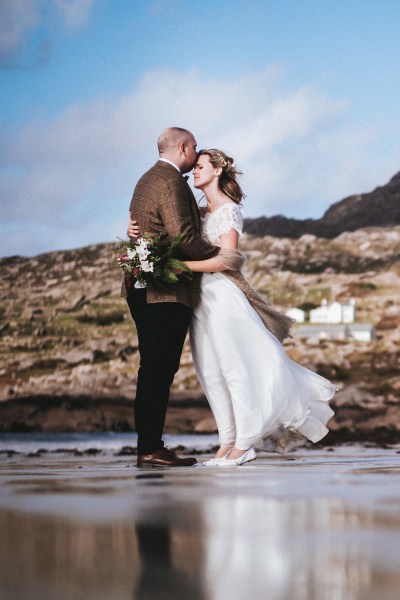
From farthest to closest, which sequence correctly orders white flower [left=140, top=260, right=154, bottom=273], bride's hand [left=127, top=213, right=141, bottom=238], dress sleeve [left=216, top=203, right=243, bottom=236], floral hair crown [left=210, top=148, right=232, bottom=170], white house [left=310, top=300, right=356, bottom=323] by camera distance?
white house [left=310, top=300, right=356, bottom=323], floral hair crown [left=210, top=148, right=232, bottom=170], dress sleeve [left=216, top=203, right=243, bottom=236], bride's hand [left=127, top=213, right=141, bottom=238], white flower [left=140, top=260, right=154, bottom=273]

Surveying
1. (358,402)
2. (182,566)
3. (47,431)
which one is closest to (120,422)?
(47,431)

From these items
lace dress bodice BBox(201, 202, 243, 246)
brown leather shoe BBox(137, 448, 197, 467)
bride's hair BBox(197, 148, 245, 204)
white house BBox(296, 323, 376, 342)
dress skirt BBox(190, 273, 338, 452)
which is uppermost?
white house BBox(296, 323, 376, 342)

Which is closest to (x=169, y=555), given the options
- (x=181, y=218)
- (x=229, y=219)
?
(x=181, y=218)

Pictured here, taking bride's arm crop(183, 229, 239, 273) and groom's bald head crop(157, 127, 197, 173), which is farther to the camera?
groom's bald head crop(157, 127, 197, 173)

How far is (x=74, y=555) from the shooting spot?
1806 millimetres

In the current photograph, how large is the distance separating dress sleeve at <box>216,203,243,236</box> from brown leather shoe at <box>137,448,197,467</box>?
120 centimetres

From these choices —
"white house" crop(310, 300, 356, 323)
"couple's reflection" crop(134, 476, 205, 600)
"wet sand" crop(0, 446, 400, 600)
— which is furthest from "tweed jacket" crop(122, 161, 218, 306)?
"white house" crop(310, 300, 356, 323)

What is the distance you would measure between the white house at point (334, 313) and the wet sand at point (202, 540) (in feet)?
76.6

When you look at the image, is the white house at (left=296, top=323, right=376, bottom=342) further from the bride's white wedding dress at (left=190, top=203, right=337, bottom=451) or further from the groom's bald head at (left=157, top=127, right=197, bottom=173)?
the groom's bald head at (left=157, top=127, right=197, bottom=173)

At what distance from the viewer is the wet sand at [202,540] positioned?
149 cm

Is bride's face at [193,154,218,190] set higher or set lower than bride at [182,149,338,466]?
higher

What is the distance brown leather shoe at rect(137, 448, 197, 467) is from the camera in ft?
15.4

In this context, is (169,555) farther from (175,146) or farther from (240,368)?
(175,146)

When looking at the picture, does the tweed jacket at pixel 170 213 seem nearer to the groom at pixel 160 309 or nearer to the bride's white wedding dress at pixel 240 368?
the groom at pixel 160 309
